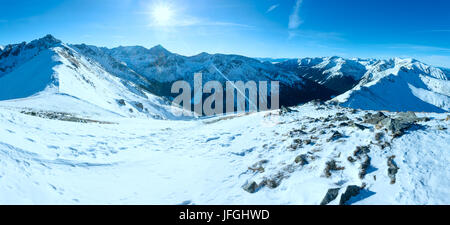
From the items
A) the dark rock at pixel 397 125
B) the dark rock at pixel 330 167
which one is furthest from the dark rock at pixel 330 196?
the dark rock at pixel 397 125

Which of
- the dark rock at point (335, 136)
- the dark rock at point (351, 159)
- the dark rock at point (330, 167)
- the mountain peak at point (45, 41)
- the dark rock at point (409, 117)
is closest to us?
the dark rock at point (330, 167)

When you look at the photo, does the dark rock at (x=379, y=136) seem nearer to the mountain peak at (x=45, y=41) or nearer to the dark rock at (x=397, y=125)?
the dark rock at (x=397, y=125)

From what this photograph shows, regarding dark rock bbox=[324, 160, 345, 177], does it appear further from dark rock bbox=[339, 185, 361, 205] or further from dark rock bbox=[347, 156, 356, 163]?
dark rock bbox=[339, 185, 361, 205]

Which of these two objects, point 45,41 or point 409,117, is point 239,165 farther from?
point 45,41

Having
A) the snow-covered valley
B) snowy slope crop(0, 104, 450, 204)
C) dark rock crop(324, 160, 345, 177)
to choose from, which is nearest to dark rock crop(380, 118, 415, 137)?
the snow-covered valley

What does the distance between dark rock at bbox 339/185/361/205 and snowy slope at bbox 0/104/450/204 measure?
153mm

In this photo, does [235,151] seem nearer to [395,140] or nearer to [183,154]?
[183,154]

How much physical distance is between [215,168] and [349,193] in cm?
732

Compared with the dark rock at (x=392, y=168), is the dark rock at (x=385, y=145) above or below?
above

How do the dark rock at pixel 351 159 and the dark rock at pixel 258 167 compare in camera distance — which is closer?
the dark rock at pixel 351 159

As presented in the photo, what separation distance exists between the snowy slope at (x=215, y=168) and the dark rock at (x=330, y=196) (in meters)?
0.23

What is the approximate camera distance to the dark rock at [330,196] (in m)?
7.94

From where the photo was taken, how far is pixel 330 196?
8023 millimetres

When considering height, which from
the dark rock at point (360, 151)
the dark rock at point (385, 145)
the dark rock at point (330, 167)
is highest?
the dark rock at point (385, 145)
